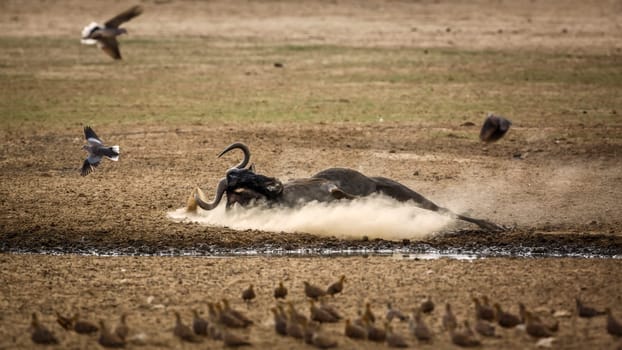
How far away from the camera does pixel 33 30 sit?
103 feet

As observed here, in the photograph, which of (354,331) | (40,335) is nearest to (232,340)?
(354,331)

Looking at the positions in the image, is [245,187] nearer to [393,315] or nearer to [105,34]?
[393,315]

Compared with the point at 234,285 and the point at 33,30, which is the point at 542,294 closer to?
the point at 234,285

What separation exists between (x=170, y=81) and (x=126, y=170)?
340 inches

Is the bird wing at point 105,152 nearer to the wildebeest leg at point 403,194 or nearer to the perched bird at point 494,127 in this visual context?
the wildebeest leg at point 403,194

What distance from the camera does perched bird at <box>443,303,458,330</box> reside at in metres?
7.85

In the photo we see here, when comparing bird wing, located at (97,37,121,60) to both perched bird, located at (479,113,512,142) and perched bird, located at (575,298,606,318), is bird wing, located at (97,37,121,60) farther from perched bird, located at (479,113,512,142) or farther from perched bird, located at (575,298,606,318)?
perched bird, located at (575,298,606,318)

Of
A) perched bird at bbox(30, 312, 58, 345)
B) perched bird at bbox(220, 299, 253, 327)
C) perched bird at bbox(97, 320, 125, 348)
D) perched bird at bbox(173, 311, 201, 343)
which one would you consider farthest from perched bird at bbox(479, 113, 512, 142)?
perched bird at bbox(30, 312, 58, 345)

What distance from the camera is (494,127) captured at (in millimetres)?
11609

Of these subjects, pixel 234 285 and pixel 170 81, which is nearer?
pixel 234 285

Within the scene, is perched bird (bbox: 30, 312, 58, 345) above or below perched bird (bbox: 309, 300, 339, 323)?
below

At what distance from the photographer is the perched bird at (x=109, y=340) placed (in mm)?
7730

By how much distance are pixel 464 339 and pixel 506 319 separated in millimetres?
449

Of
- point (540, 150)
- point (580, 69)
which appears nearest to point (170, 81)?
point (580, 69)
